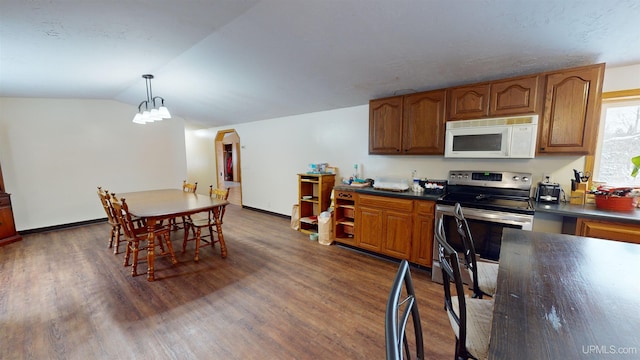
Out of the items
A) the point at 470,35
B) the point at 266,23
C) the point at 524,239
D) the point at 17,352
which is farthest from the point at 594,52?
the point at 17,352

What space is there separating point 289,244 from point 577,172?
333cm

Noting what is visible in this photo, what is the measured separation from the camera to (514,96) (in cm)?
230

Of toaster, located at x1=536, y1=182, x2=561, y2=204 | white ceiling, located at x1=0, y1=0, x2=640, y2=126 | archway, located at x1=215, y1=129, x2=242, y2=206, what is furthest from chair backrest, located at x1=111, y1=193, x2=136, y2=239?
toaster, located at x1=536, y1=182, x2=561, y2=204

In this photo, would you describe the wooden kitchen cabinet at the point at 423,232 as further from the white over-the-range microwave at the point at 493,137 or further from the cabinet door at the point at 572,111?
the cabinet door at the point at 572,111

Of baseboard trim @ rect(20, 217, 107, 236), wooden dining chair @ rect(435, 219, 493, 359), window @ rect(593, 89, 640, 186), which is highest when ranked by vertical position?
window @ rect(593, 89, 640, 186)

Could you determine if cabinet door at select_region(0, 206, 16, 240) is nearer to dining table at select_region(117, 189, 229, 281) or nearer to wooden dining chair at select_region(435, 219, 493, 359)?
dining table at select_region(117, 189, 229, 281)

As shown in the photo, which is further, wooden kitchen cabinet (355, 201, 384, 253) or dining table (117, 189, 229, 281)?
wooden kitchen cabinet (355, 201, 384, 253)

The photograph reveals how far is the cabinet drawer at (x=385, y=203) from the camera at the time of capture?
273 centimetres

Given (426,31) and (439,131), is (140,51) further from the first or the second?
(439,131)

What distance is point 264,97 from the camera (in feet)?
12.6

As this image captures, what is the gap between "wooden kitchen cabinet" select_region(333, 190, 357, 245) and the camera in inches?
132

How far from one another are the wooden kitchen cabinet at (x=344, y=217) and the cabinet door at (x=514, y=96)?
6.03 feet

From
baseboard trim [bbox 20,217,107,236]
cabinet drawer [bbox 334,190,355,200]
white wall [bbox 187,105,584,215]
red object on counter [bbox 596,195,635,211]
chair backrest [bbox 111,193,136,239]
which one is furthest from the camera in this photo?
baseboard trim [bbox 20,217,107,236]

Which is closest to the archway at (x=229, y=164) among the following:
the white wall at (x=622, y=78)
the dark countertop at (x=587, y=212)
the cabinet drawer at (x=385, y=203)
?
the cabinet drawer at (x=385, y=203)
